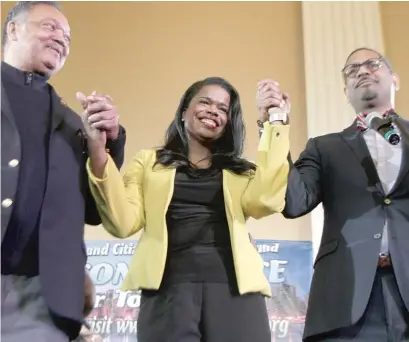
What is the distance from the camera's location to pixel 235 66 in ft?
14.9

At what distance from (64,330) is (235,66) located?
3449 millimetres

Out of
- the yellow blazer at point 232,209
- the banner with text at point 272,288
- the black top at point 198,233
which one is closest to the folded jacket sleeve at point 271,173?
the yellow blazer at point 232,209

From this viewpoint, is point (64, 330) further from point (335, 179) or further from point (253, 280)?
point (335, 179)

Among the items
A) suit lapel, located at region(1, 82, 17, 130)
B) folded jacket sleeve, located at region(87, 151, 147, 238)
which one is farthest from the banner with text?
suit lapel, located at region(1, 82, 17, 130)

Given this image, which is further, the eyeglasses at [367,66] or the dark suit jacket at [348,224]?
the eyeglasses at [367,66]

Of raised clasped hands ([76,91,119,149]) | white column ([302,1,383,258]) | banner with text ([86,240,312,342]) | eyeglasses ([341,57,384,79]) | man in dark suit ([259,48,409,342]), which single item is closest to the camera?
raised clasped hands ([76,91,119,149])

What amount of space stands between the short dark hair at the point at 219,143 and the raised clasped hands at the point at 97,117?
401mm

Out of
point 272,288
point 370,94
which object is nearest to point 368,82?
point 370,94

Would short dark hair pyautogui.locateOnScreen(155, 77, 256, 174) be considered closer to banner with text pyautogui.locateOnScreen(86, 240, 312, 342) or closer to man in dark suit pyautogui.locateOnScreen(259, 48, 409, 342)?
man in dark suit pyautogui.locateOnScreen(259, 48, 409, 342)

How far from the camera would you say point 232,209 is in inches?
66.8

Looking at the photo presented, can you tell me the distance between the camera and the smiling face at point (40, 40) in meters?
1.51

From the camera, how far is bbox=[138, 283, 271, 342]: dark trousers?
1574 millimetres

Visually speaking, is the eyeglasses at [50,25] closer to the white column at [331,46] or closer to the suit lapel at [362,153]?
the suit lapel at [362,153]

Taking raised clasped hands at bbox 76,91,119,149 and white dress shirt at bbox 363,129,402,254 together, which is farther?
white dress shirt at bbox 363,129,402,254
